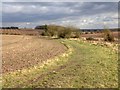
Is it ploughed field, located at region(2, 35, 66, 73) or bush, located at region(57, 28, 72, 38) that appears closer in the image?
ploughed field, located at region(2, 35, 66, 73)

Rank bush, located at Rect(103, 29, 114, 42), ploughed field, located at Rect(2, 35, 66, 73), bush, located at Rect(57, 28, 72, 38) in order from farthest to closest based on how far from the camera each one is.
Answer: bush, located at Rect(57, 28, 72, 38), bush, located at Rect(103, 29, 114, 42), ploughed field, located at Rect(2, 35, 66, 73)

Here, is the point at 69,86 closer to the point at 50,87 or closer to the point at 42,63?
the point at 50,87

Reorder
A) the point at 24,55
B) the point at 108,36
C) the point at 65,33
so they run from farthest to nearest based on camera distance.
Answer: the point at 65,33 → the point at 108,36 → the point at 24,55

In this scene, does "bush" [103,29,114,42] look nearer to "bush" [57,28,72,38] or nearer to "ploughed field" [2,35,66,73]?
"bush" [57,28,72,38]

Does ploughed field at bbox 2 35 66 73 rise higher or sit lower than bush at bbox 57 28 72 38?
lower

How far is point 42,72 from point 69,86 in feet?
18.3

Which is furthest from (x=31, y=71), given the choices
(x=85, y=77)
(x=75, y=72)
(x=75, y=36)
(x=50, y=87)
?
(x=75, y=36)

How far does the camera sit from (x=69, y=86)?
49.8 ft

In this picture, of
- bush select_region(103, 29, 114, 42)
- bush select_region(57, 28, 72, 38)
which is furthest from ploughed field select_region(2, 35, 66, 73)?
bush select_region(57, 28, 72, 38)

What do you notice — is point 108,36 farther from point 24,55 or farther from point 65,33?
point 24,55

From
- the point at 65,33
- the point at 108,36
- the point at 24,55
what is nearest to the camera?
the point at 24,55

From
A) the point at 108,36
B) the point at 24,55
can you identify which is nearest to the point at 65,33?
the point at 108,36

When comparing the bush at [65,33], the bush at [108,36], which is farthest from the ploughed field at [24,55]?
the bush at [65,33]

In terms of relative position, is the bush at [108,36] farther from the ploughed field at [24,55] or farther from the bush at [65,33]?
the ploughed field at [24,55]
